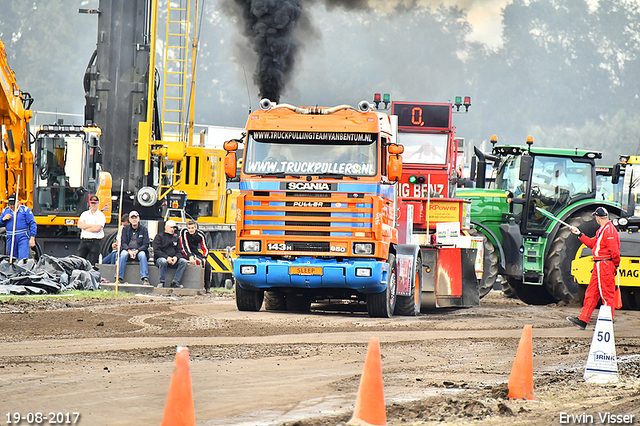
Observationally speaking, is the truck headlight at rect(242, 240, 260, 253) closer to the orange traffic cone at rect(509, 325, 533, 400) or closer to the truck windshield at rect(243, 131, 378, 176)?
the truck windshield at rect(243, 131, 378, 176)

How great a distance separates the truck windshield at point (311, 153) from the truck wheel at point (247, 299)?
6.83ft

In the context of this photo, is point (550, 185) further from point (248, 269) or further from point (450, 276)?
point (248, 269)

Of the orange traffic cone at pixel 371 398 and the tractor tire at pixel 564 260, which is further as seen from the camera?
the tractor tire at pixel 564 260

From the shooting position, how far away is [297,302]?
17484 mm

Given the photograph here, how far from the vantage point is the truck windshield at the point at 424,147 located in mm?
23000

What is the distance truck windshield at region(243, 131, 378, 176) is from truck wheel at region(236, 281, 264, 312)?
2080 mm

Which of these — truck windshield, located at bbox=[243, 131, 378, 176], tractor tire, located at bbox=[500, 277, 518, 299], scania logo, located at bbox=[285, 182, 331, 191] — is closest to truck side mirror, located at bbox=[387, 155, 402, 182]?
truck windshield, located at bbox=[243, 131, 378, 176]

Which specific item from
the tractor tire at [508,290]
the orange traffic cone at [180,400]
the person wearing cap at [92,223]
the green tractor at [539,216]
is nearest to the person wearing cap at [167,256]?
the person wearing cap at [92,223]

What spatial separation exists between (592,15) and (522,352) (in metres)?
65.6

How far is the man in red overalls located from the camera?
1416 centimetres

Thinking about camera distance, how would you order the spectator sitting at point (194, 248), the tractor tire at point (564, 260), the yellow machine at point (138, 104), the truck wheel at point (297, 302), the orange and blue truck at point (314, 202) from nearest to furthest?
the orange and blue truck at point (314, 202)
the truck wheel at point (297, 302)
the tractor tire at point (564, 260)
the spectator sitting at point (194, 248)
the yellow machine at point (138, 104)

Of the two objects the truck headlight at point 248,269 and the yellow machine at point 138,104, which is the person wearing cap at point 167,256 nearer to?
the yellow machine at point 138,104

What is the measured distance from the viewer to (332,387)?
8438 mm

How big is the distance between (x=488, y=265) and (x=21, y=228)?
9.55 m
